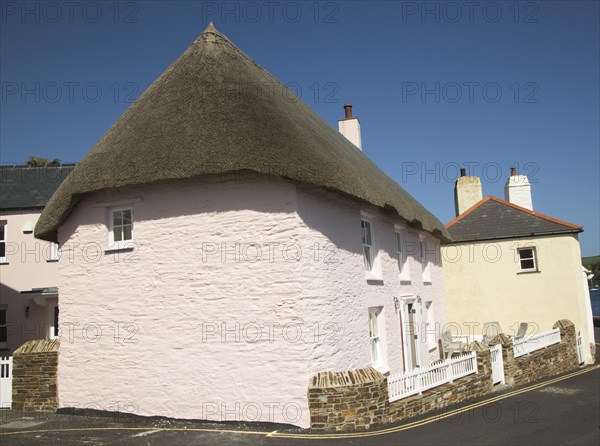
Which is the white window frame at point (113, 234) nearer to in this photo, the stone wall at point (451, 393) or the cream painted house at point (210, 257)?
the cream painted house at point (210, 257)

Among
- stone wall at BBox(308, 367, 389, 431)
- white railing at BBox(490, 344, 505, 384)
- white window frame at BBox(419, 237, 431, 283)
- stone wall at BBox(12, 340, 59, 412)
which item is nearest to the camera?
stone wall at BBox(308, 367, 389, 431)

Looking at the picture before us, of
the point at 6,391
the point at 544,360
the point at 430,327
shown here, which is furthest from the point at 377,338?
the point at 6,391

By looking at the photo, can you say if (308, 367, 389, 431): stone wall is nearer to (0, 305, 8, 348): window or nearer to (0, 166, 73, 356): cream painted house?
(0, 166, 73, 356): cream painted house

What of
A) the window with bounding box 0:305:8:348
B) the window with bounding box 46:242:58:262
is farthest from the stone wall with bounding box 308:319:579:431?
the window with bounding box 0:305:8:348

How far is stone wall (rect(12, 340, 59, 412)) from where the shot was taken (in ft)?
38.5

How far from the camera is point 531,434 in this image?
9.60 meters

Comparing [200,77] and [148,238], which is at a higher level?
[200,77]

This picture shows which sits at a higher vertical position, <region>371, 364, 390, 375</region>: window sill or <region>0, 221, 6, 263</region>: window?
<region>0, 221, 6, 263</region>: window

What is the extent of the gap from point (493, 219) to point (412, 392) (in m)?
12.7

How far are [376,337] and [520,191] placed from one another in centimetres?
1413

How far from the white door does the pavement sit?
10.1 feet

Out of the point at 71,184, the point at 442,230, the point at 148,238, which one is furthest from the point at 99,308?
the point at 442,230

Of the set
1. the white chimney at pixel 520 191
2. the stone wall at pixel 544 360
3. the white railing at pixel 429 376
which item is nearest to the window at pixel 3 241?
the white railing at pixel 429 376

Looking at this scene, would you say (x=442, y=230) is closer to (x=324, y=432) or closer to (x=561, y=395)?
(x=561, y=395)
